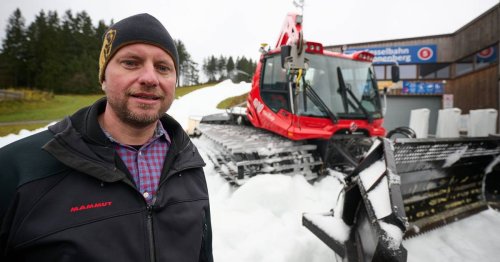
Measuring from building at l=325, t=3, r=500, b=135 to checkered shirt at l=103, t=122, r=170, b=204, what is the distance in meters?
16.0

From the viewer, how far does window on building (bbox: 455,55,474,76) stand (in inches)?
597

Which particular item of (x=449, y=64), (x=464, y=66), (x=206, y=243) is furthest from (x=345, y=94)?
(x=449, y=64)

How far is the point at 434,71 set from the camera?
680 inches

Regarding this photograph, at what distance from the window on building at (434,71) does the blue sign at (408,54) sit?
38 cm

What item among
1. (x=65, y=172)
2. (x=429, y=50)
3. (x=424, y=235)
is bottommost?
(x=424, y=235)

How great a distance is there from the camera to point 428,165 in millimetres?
3641

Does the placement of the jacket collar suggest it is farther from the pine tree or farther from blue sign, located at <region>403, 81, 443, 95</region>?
the pine tree

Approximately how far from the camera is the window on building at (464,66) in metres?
15.2

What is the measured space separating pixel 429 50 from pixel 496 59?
5.08 m

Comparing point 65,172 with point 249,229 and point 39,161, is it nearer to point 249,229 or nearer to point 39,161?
point 39,161

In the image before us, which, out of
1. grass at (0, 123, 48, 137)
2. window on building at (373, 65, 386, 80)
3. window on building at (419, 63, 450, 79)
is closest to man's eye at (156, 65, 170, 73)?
grass at (0, 123, 48, 137)

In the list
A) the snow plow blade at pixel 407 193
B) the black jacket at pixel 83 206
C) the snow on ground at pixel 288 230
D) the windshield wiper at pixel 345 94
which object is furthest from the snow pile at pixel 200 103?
the black jacket at pixel 83 206

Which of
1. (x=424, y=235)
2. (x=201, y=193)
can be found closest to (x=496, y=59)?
(x=424, y=235)

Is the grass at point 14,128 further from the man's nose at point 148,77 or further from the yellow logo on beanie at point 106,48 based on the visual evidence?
the man's nose at point 148,77
